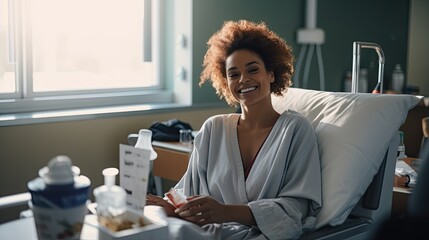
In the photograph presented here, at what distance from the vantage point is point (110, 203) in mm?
1429

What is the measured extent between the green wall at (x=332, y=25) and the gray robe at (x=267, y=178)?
185 cm

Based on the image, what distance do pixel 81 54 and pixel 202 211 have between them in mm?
2124

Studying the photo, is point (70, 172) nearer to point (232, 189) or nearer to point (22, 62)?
point (232, 189)

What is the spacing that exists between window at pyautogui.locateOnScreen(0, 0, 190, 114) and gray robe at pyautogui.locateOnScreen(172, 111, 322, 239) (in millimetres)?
1610

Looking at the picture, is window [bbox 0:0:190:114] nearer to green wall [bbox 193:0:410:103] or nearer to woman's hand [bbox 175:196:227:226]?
green wall [bbox 193:0:410:103]

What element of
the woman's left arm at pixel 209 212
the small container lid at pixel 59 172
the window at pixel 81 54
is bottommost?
the woman's left arm at pixel 209 212

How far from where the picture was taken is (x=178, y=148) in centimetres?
316

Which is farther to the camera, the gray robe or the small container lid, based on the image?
the gray robe

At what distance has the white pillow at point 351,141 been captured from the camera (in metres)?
1.95

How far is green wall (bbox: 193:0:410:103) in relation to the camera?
396 cm

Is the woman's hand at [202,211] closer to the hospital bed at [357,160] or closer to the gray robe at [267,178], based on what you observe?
the gray robe at [267,178]

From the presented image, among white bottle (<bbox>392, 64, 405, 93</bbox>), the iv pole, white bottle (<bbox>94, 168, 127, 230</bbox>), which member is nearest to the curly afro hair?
white bottle (<bbox>94, 168, 127, 230</bbox>)

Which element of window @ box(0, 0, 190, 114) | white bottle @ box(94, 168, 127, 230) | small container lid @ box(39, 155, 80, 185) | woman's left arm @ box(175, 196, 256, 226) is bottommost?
woman's left arm @ box(175, 196, 256, 226)

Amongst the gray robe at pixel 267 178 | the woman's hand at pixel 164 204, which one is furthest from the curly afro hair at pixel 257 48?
the woman's hand at pixel 164 204
